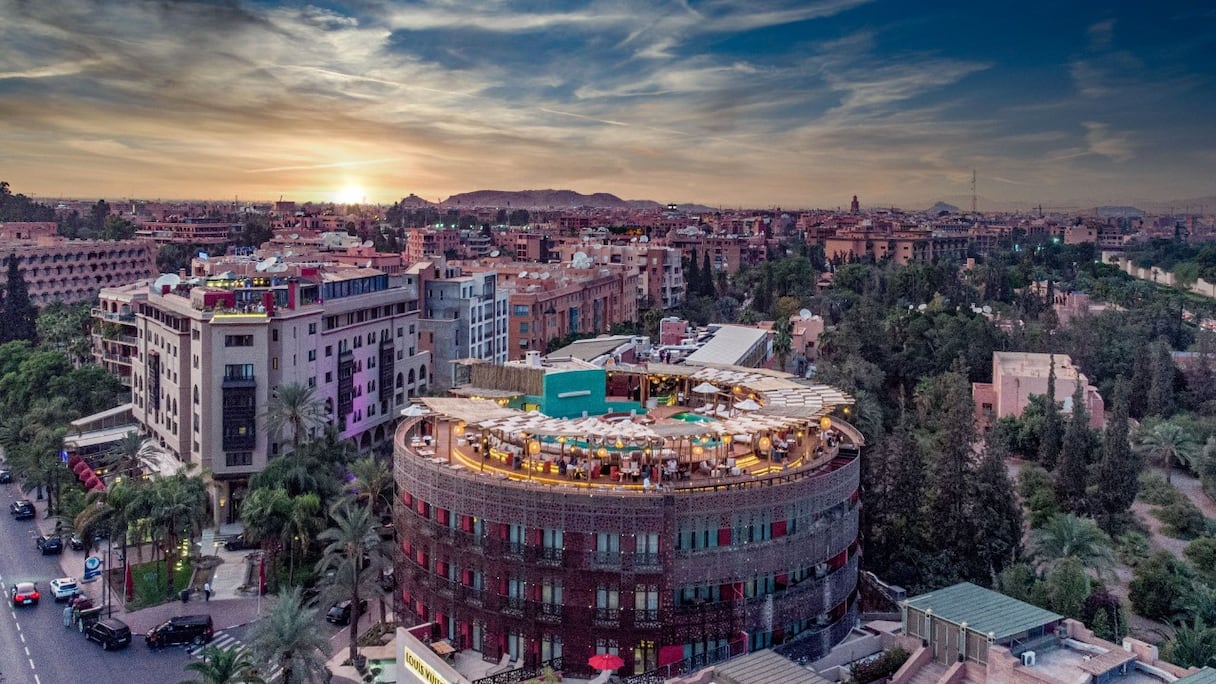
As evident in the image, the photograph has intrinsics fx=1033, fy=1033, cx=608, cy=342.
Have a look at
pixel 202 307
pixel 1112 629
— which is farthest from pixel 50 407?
pixel 1112 629

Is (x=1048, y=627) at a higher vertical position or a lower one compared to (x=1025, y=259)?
lower

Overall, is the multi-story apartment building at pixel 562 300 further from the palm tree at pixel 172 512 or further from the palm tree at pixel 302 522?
the palm tree at pixel 302 522

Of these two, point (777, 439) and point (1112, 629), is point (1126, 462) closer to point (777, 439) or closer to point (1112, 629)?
point (1112, 629)

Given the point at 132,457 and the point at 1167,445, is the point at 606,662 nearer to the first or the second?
the point at 132,457

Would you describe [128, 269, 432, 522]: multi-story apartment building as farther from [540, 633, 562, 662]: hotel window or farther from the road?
[540, 633, 562, 662]: hotel window

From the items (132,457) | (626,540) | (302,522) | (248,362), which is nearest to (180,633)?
(302,522)

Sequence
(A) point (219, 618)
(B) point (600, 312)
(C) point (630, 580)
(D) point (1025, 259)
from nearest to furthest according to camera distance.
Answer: (C) point (630, 580)
(A) point (219, 618)
(B) point (600, 312)
(D) point (1025, 259)

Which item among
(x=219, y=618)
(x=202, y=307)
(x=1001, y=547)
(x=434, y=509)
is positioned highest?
(x=202, y=307)
